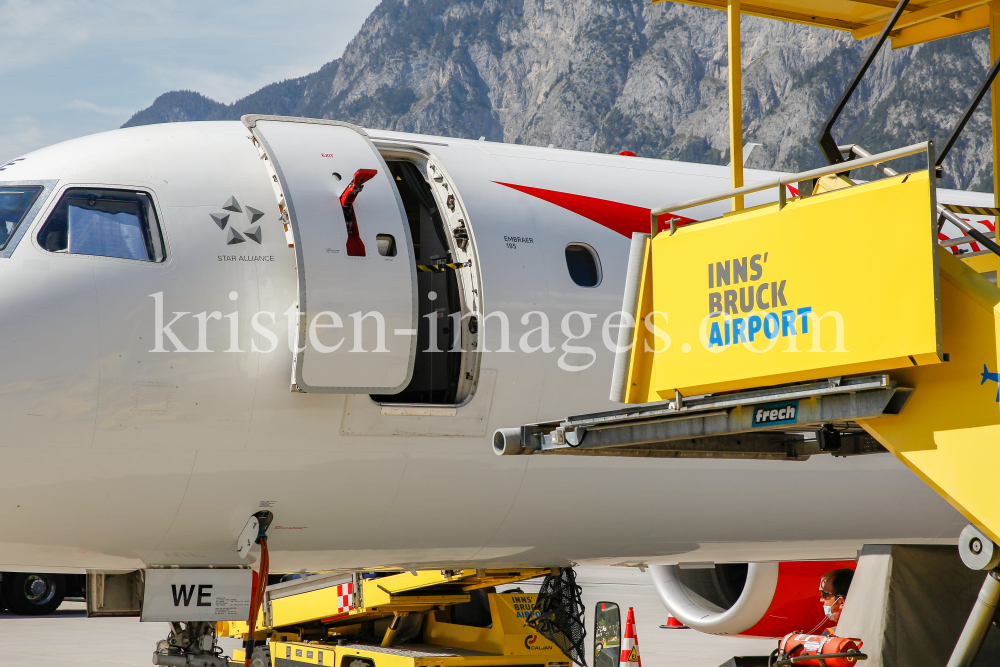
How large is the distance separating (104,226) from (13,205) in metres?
0.54

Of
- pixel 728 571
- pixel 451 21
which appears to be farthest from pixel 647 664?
pixel 451 21

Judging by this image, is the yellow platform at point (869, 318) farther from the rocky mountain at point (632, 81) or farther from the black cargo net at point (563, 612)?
the rocky mountain at point (632, 81)

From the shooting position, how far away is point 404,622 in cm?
1099

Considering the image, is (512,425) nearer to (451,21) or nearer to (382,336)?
(382,336)

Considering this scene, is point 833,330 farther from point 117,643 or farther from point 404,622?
point 117,643

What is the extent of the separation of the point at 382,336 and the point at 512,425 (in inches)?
44.3

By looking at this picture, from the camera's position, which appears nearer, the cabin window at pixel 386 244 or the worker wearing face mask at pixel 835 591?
the cabin window at pixel 386 244

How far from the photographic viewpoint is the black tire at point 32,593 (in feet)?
71.4

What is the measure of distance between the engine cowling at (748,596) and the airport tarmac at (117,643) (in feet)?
17.5

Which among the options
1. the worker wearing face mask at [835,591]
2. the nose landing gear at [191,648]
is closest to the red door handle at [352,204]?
the nose landing gear at [191,648]

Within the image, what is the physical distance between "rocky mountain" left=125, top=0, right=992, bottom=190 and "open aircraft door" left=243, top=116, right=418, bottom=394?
81800mm

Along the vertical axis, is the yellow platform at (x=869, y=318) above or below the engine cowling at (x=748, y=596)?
above

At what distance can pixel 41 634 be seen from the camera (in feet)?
62.4

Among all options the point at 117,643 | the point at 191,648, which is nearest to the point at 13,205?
the point at 191,648
